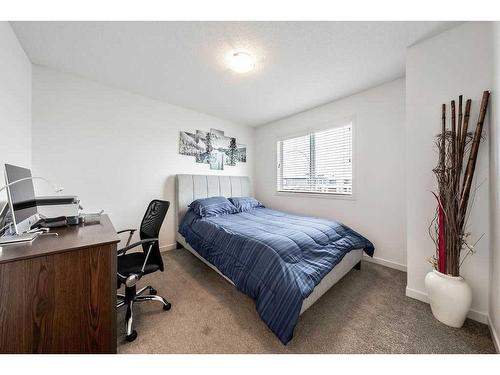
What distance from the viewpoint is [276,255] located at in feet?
5.07

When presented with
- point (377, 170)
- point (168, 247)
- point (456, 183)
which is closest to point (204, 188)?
point (168, 247)

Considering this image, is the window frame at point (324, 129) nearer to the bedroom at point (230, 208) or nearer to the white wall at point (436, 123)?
the bedroom at point (230, 208)

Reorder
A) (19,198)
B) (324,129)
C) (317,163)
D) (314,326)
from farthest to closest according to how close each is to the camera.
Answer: (317,163) → (324,129) → (314,326) → (19,198)

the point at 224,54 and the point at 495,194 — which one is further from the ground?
the point at 224,54

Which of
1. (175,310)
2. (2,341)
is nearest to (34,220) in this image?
(2,341)

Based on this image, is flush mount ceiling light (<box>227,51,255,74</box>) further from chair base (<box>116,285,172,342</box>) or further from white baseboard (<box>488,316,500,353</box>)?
white baseboard (<box>488,316,500,353</box>)

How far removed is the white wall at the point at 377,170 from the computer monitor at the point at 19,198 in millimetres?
3391

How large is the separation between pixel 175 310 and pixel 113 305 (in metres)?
0.67

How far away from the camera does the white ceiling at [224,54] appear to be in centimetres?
161

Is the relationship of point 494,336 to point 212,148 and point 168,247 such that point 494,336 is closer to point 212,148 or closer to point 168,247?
point 168,247

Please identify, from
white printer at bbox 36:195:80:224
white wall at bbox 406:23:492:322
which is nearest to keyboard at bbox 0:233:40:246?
white printer at bbox 36:195:80:224

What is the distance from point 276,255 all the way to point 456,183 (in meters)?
1.56
